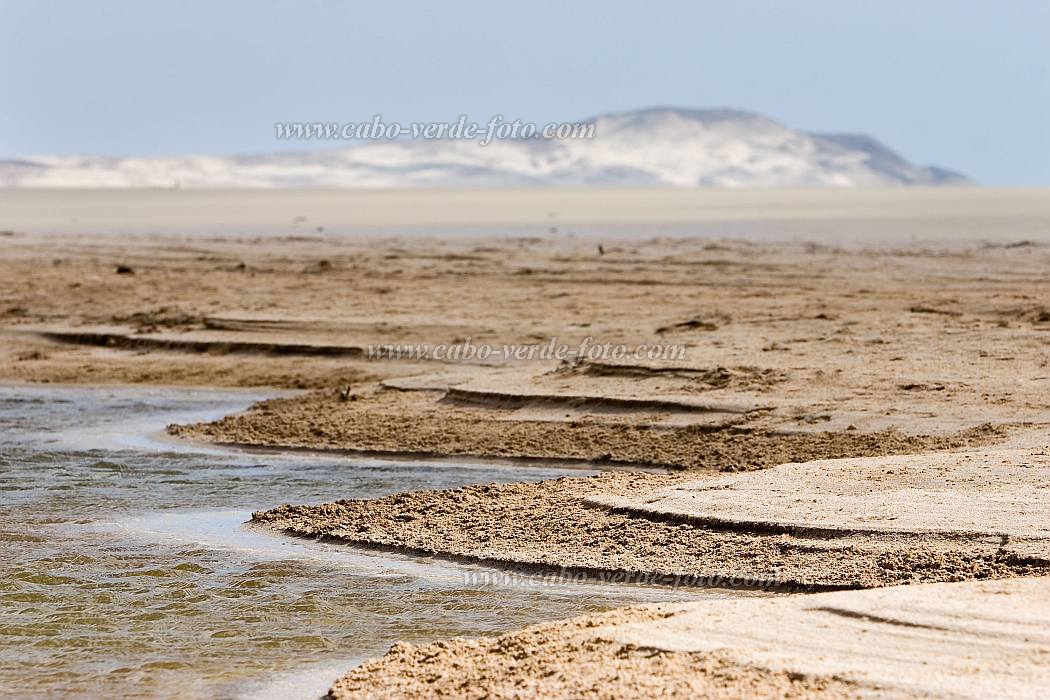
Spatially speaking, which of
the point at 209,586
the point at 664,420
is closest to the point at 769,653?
the point at 209,586

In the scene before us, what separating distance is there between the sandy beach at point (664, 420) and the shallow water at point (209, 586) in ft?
1.07

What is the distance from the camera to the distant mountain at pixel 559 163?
4882 inches

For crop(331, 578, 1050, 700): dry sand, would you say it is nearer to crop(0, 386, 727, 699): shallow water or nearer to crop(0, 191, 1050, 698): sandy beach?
crop(0, 191, 1050, 698): sandy beach

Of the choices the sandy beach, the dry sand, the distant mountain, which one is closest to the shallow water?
the sandy beach

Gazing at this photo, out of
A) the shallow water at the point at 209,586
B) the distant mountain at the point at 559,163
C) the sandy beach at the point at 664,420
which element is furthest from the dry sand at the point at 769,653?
the distant mountain at the point at 559,163

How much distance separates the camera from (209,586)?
7.25 metres

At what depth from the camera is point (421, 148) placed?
467ft

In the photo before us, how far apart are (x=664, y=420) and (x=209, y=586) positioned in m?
4.35

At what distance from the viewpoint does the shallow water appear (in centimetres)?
609

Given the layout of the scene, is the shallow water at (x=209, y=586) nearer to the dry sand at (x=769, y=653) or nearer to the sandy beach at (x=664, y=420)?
the sandy beach at (x=664, y=420)

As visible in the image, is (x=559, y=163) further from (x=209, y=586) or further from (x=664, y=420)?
(x=209, y=586)

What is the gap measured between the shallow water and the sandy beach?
12.9 inches

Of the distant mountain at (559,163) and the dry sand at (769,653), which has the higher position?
the distant mountain at (559,163)

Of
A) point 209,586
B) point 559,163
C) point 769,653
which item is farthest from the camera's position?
point 559,163
